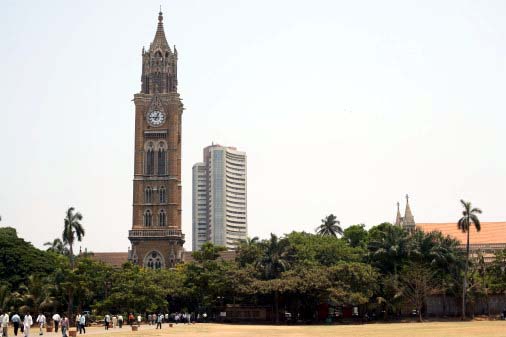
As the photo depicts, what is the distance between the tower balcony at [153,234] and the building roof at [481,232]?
37981 millimetres

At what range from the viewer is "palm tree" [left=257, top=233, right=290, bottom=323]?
79875 mm

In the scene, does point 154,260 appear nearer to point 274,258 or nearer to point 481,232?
point 274,258

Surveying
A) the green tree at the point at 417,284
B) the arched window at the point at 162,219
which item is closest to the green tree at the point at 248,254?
the green tree at the point at 417,284

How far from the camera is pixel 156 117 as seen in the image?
128 meters

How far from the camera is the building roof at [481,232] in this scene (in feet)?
389

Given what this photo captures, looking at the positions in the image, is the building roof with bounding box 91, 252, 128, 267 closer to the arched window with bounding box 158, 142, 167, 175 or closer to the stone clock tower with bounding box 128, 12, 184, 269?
the stone clock tower with bounding box 128, 12, 184, 269

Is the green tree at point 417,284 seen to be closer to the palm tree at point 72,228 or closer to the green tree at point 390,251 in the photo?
the green tree at point 390,251

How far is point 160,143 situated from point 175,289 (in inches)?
1716

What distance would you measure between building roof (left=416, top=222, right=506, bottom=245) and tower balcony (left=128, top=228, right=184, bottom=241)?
38.0m

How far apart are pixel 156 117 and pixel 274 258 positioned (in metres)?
53.5

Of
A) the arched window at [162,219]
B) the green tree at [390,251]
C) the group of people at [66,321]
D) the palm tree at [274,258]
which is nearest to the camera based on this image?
the group of people at [66,321]

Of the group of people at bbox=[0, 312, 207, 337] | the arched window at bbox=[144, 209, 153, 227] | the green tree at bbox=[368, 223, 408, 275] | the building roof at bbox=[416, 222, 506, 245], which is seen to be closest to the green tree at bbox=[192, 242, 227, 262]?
the group of people at bbox=[0, 312, 207, 337]

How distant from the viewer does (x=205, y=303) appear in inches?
3314

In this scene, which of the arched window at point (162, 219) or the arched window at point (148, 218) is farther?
the arched window at point (148, 218)
